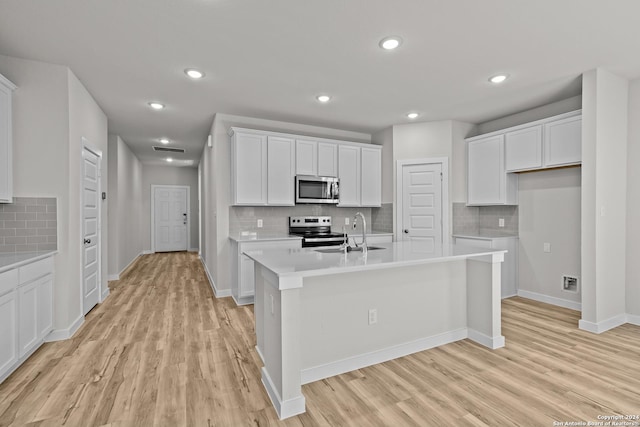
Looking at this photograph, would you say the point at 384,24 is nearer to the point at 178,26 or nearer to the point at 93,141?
the point at 178,26

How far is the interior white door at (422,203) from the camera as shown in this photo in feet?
16.8

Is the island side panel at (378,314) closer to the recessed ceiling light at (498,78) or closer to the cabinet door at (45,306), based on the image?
the recessed ceiling light at (498,78)

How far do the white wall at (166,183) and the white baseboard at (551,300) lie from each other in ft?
28.8

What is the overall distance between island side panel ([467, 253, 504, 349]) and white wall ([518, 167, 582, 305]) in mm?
1948

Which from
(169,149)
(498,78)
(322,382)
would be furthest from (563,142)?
(169,149)

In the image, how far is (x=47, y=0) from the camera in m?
2.18

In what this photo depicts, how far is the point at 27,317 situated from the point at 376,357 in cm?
286

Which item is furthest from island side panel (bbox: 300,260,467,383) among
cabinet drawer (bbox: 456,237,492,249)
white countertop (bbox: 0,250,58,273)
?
white countertop (bbox: 0,250,58,273)

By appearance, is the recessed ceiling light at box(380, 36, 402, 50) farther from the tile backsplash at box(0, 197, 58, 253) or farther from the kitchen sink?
the tile backsplash at box(0, 197, 58, 253)

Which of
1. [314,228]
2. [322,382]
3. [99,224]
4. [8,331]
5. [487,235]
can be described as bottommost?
[322,382]

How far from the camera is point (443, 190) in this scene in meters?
5.05

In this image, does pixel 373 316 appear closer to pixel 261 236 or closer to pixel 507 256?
pixel 261 236

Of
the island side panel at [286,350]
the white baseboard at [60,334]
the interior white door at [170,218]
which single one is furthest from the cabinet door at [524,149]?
the interior white door at [170,218]

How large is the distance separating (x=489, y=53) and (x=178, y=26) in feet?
8.88
